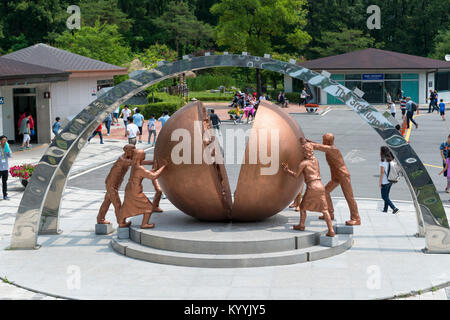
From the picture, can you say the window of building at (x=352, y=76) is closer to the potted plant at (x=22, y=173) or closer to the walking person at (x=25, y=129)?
the walking person at (x=25, y=129)

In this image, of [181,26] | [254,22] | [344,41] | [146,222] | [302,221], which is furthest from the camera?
[181,26]

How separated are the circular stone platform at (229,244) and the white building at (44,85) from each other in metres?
12.9

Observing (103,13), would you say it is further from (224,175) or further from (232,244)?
(232,244)

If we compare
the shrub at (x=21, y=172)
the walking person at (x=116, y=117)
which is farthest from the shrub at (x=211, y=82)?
the shrub at (x=21, y=172)

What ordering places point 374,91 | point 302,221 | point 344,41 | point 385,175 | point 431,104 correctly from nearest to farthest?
point 302,221 < point 385,175 < point 431,104 < point 374,91 < point 344,41

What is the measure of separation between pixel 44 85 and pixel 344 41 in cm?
3906

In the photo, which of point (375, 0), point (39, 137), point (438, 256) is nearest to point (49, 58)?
point (39, 137)

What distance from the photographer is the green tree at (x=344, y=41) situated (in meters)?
63.3

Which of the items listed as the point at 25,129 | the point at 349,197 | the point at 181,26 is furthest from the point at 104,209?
the point at 181,26

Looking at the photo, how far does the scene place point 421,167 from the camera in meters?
13.0

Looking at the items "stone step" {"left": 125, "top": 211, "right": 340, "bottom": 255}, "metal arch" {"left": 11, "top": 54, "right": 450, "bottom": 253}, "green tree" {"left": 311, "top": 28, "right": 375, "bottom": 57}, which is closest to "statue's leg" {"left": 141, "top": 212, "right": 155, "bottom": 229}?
"stone step" {"left": 125, "top": 211, "right": 340, "bottom": 255}

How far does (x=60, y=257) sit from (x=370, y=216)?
7.29 meters

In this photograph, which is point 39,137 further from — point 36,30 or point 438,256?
point 36,30

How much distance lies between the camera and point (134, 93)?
45.0 feet
